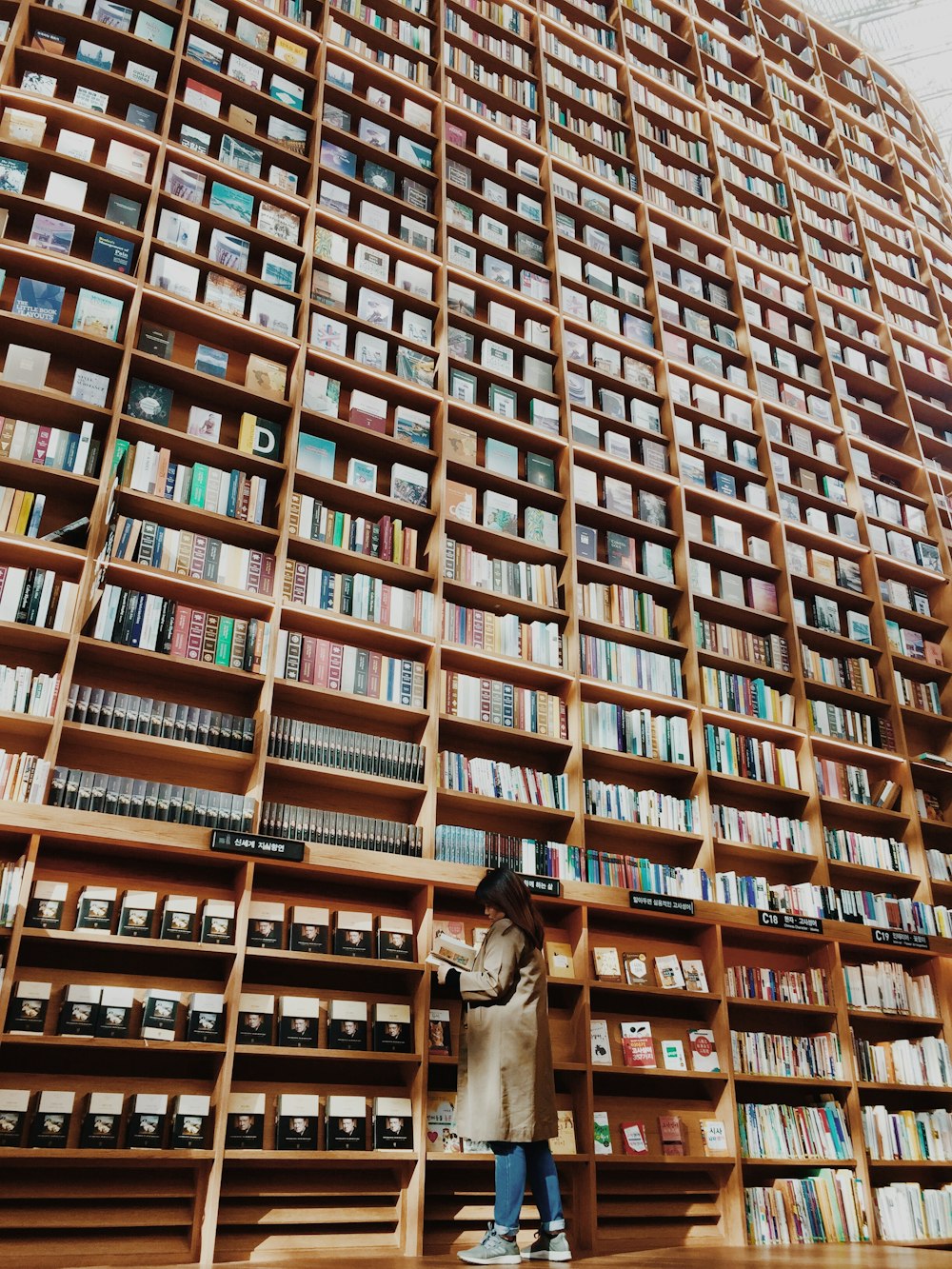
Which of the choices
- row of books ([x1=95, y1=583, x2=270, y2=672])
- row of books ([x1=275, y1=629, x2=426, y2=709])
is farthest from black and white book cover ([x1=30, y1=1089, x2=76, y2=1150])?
row of books ([x1=275, y1=629, x2=426, y2=709])

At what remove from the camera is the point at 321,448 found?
453cm

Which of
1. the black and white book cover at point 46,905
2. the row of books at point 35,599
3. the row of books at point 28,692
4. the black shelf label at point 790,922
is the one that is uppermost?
the row of books at point 35,599

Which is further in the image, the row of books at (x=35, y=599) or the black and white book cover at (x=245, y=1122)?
the row of books at (x=35, y=599)

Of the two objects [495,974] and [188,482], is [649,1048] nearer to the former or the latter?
[495,974]

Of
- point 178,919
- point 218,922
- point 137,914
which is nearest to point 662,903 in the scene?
point 218,922

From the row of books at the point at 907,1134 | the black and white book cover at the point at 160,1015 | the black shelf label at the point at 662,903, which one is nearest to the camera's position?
the black and white book cover at the point at 160,1015

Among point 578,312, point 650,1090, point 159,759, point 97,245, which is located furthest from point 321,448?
point 650,1090

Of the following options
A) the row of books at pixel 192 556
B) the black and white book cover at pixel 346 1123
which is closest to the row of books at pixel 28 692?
the row of books at pixel 192 556

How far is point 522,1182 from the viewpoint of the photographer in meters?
3.02

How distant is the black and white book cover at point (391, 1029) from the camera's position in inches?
143

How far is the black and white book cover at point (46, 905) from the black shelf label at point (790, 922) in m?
2.97

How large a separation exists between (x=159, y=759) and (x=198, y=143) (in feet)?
9.49

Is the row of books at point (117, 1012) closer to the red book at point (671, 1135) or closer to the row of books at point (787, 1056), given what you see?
the red book at point (671, 1135)

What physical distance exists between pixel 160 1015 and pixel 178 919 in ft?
0.99
